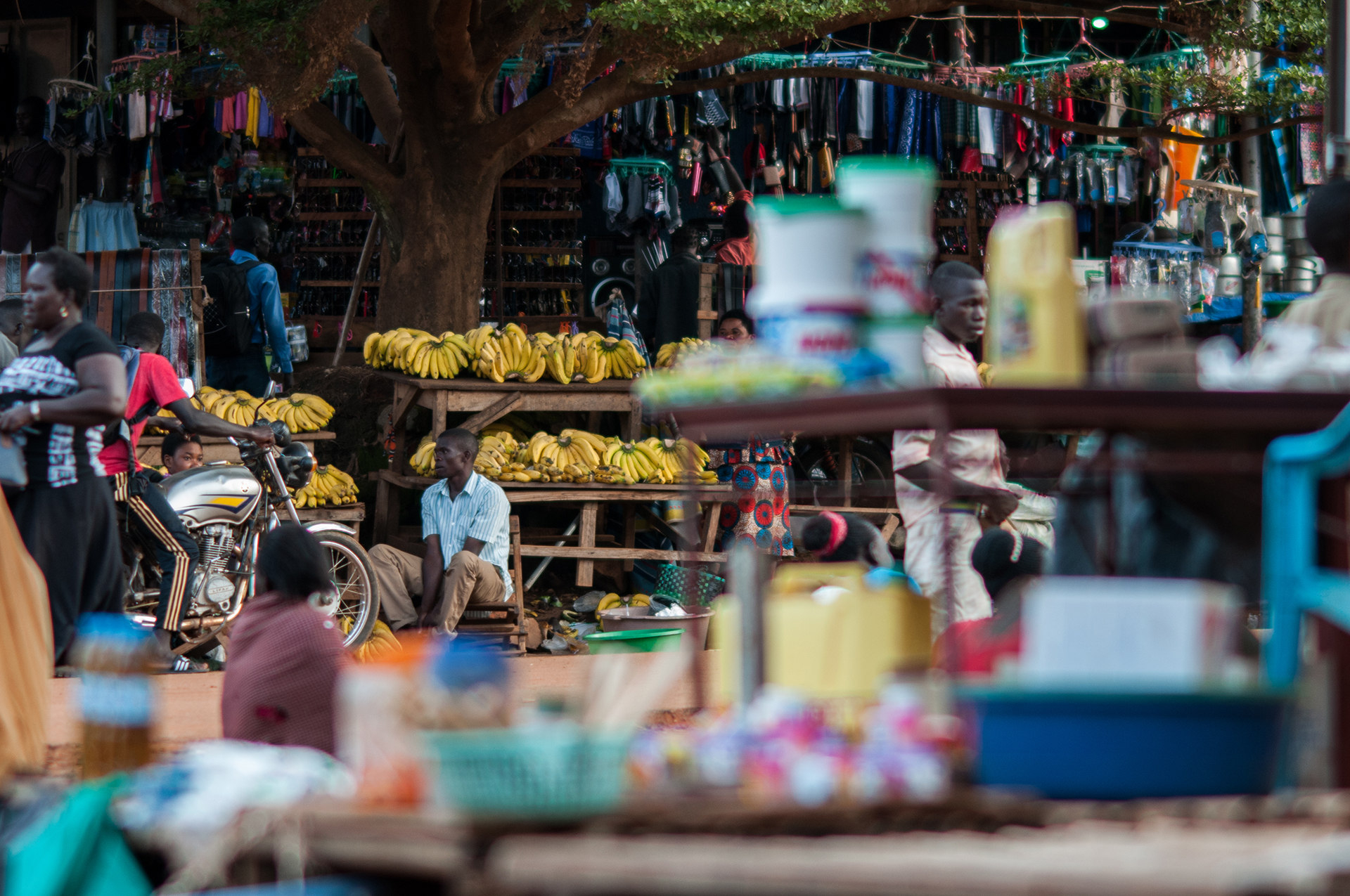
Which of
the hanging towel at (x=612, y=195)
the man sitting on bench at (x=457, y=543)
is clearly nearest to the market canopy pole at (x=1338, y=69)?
the man sitting on bench at (x=457, y=543)

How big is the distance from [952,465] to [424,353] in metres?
5.71

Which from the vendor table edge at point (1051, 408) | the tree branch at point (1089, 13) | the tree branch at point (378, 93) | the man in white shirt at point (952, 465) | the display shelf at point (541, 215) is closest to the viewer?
the vendor table edge at point (1051, 408)

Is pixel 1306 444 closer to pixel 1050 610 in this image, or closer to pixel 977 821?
pixel 1050 610

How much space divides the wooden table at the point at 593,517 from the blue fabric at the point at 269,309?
43.6 inches

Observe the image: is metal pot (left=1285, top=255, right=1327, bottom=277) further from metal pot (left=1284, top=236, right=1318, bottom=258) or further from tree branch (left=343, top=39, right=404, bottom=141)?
tree branch (left=343, top=39, right=404, bottom=141)

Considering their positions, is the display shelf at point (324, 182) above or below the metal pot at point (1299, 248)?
above

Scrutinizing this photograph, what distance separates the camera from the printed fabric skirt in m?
9.06

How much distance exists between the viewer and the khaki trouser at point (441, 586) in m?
7.90

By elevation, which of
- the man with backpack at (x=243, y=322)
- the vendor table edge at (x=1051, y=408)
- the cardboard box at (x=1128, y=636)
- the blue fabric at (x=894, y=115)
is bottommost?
the cardboard box at (x=1128, y=636)

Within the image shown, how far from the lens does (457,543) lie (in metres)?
8.02

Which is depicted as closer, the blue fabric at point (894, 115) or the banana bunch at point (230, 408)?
the banana bunch at point (230, 408)

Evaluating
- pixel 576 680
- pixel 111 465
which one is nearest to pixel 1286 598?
pixel 576 680

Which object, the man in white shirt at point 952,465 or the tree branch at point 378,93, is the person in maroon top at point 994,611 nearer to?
the man in white shirt at point 952,465

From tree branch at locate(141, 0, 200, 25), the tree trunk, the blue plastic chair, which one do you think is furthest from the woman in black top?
the tree trunk
